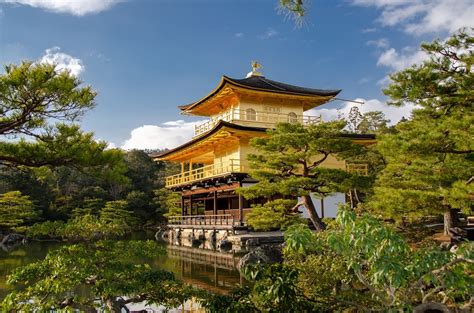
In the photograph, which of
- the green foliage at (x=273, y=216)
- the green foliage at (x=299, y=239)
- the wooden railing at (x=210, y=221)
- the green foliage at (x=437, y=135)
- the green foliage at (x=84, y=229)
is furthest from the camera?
the wooden railing at (x=210, y=221)

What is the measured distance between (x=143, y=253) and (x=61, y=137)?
7.59 ft

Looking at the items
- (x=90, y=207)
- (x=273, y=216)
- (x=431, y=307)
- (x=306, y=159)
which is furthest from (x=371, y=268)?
(x=90, y=207)

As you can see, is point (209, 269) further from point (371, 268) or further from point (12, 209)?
point (12, 209)

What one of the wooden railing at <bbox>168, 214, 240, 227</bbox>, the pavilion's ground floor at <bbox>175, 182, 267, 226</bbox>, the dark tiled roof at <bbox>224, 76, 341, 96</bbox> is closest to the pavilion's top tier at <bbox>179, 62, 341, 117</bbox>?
the dark tiled roof at <bbox>224, 76, 341, 96</bbox>

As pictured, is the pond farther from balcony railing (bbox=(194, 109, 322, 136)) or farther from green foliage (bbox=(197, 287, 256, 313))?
balcony railing (bbox=(194, 109, 322, 136))

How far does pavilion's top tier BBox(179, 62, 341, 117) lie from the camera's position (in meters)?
20.5

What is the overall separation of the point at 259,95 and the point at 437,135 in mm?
14737

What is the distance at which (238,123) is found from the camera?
2017cm

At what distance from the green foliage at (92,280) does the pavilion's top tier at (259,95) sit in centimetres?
1545

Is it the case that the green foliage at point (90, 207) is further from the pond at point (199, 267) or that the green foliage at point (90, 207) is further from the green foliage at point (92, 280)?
the green foliage at point (92, 280)

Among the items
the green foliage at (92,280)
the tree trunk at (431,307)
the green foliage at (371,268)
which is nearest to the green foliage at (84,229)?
the green foliage at (92,280)

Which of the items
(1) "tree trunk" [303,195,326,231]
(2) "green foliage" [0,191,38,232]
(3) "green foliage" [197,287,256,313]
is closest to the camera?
(3) "green foliage" [197,287,256,313]

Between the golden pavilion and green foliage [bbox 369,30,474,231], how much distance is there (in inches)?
424

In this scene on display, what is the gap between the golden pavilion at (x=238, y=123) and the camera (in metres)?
19.2
